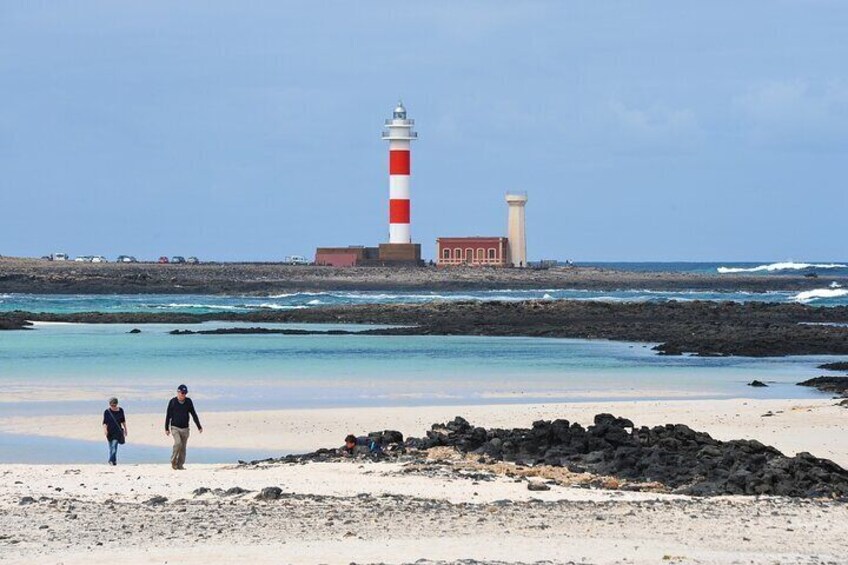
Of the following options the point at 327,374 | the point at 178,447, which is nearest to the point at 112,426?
the point at 178,447

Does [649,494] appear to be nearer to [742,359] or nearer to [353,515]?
[353,515]

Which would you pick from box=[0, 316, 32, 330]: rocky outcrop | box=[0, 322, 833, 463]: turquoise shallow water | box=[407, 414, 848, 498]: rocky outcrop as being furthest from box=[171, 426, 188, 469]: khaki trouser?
box=[0, 316, 32, 330]: rocky outcrop

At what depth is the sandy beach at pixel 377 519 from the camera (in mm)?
8805

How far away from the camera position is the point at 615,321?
133 feet

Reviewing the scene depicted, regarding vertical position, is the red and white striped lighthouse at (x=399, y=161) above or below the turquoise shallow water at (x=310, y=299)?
above

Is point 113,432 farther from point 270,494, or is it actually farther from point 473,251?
point 473,251

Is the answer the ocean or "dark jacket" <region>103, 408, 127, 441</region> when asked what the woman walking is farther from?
the ocean

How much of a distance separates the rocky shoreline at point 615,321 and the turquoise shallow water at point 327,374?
4.88ft

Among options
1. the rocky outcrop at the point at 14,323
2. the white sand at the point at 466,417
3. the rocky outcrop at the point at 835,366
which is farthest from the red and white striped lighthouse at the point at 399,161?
the white sand at the point at 466,417

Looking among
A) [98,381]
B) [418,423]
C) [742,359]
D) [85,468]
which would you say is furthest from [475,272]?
[85,468]

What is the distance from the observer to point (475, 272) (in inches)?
2916

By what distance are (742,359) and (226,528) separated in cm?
2073

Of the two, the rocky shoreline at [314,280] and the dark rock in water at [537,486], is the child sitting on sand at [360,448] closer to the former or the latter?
the dark rock in water at [537,486]

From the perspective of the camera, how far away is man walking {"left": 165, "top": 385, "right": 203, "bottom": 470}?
→ 41.5ft
